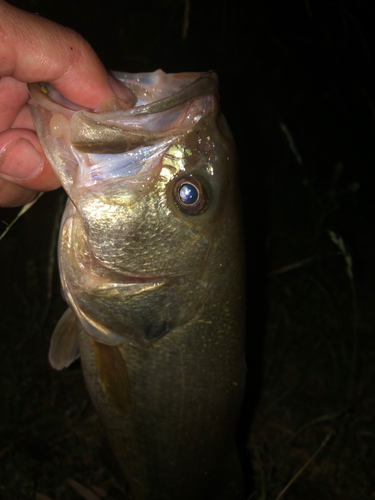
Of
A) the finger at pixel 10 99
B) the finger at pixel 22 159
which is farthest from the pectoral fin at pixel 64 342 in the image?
the finger at pixel 10 99

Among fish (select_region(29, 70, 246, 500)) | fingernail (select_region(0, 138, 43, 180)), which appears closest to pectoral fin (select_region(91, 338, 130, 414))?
fish (select_region(29, 70, 246, 500))

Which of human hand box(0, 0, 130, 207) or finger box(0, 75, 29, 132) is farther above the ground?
finger box(0, 75, 29, 132)

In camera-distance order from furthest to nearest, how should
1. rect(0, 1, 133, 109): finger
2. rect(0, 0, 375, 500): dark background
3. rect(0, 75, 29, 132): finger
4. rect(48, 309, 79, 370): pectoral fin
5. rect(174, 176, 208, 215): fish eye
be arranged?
rect(0, 0, 375, 500): dark background, rect(48, 309, 79, 370): pectoral fin, rect(0, 75, 29, 132): finger, rect(174, 176, 208, 215): fish eye, rect(0, 1, 133, 109): finger

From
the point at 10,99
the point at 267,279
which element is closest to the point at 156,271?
the point at 10,99

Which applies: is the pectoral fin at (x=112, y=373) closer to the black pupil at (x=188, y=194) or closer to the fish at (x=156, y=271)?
the fish at (x=156, y=271)

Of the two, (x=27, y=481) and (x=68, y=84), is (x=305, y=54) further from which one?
(x=27, y=481)

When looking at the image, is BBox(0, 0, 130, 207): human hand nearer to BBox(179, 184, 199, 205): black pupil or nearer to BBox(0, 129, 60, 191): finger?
BBox(0, 129, 60, 191): finger
